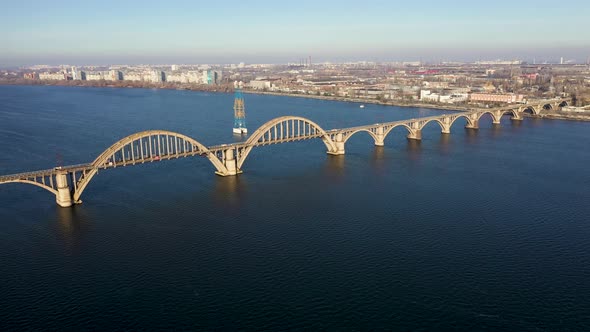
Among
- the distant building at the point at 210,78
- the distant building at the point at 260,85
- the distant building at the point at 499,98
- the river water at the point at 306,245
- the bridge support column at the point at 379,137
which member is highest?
the distant building at the point at 210,78

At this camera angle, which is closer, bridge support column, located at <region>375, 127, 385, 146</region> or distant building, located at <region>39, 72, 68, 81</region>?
bridge support column, located at <region>375, 127, 385, 146</region>

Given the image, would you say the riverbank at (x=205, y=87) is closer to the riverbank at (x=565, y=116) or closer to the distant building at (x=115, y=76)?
the riverbank at (x=565, y=116)

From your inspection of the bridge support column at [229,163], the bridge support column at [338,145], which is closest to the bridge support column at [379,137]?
the bridge support column at [338,145]

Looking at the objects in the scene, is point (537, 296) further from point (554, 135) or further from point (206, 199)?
point (554, 135)

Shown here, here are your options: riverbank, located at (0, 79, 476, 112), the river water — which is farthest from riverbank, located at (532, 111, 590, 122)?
the river water

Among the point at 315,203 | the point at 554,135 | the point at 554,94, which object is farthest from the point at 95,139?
the point at 554,94

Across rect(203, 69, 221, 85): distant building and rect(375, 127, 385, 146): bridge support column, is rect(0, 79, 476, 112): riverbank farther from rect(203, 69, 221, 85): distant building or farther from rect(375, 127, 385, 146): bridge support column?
rect(375, 127, 385, 146): bridge support column

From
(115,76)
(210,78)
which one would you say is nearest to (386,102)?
(210,78)
